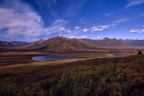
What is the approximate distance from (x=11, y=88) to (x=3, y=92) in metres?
0.57

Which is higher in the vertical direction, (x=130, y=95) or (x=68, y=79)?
(x=68, y=79)

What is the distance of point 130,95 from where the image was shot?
Result: 11.5 m

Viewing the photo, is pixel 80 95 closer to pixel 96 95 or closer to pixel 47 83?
pixel 96 95

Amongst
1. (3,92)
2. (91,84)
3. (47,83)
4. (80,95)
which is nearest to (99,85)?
(91,84)

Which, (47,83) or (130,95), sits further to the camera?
(47,83)

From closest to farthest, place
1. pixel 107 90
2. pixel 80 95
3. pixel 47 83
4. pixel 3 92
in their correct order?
pixel 3 92 < pixel 80 95 < pixel 107 90 < pixel 47 83

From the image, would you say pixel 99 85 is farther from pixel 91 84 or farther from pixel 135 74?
pixel 135 74

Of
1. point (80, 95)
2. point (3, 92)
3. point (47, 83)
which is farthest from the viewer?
point (47, 83)

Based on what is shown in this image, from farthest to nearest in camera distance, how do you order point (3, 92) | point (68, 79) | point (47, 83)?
point (47, 83) < point (68, 79) < point (3, 92)

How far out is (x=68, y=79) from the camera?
486 inches

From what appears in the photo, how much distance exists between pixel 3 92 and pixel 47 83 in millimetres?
5047

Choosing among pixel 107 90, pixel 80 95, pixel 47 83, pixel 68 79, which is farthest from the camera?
pixel 47 83

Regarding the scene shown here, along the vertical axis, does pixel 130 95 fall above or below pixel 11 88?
below

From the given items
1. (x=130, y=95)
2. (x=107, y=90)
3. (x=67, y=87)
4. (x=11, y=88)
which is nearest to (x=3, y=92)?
(x=11, y=88)
